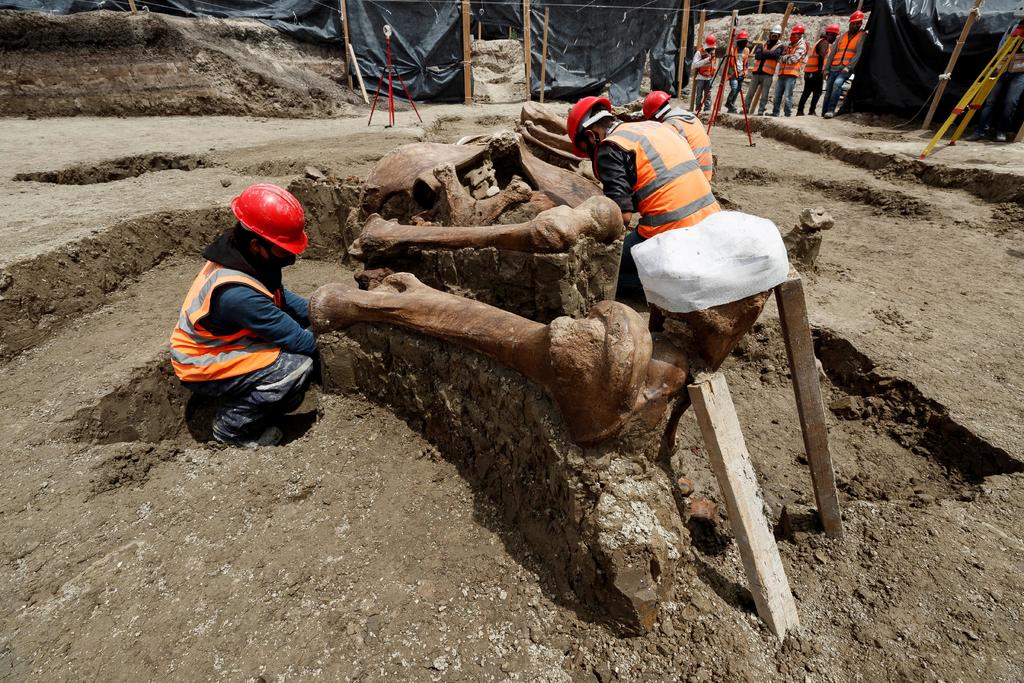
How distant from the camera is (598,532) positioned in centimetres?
169

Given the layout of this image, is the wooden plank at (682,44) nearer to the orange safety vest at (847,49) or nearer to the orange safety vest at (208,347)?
the orange safety vest at (847,49)

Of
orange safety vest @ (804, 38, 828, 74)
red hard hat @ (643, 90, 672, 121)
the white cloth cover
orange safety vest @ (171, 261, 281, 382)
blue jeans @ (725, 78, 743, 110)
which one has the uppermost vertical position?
orange safety vest @ (804, 38, 828, 74)

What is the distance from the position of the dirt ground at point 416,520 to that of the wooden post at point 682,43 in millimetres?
11746

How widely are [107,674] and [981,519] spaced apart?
332 centimetres

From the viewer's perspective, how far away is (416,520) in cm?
223

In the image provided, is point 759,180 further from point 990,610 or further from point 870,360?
point 990,610

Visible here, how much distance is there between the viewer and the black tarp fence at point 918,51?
8102 millimetres

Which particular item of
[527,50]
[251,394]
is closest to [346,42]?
[527,50]

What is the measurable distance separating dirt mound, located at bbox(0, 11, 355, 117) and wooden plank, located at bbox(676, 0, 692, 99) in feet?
31.7

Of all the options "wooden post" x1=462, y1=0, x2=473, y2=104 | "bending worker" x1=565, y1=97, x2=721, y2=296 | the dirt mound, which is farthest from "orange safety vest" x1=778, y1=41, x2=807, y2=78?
the dirt mound

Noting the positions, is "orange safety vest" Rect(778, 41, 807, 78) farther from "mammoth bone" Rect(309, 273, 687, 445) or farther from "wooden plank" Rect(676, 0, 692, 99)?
"mammoth bone" Rect(309, 273, 687, 445)

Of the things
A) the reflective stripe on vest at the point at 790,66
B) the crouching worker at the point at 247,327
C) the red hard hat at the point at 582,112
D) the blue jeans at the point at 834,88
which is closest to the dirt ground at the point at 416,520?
the crouching worker at the point at 247,327

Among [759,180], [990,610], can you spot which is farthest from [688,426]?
[759,180]

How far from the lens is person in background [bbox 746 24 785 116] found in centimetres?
1043
